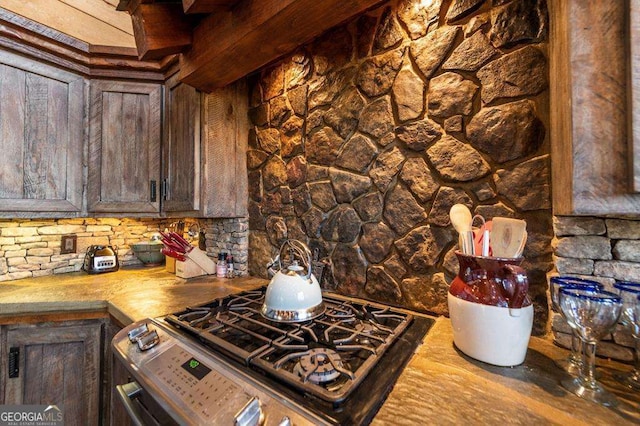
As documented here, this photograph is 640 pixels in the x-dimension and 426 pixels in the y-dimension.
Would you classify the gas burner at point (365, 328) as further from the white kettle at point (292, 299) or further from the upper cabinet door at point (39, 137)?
the upper cabinet door at point (39, 137)

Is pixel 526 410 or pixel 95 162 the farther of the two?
pixel 95 162

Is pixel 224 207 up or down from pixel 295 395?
up

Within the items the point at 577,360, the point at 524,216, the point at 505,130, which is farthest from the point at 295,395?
the point at 505,130

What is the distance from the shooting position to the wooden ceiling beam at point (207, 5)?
3.64ft

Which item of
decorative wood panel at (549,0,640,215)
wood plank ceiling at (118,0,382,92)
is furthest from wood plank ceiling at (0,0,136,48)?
decorative wood panel at (549,0,640,215)

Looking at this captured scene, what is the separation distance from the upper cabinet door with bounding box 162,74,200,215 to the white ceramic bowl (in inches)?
57.6

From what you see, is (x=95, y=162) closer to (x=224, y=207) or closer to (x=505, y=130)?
(x=224, y=207)

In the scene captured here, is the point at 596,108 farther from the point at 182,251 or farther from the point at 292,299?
the point at 182,251

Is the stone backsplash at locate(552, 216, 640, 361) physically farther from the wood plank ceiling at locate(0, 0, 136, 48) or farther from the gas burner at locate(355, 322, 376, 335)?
the wood plank ceiling at locate(0, 0, 136, 48)

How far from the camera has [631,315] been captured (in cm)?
62

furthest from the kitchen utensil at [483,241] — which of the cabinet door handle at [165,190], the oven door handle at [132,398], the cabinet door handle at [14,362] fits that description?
the cabinet door handle at [14,362]

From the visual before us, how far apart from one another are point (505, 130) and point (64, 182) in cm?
234

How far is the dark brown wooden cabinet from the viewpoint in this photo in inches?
47.8

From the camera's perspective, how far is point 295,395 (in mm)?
583
